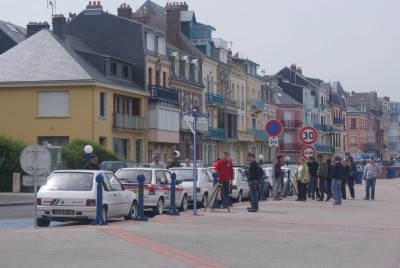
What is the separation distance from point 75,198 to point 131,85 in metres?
41.5

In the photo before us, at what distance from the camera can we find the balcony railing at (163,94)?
64625 mm

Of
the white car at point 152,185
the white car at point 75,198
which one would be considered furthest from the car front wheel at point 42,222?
the white car at point 152,185

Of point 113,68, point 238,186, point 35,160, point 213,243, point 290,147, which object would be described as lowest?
point 213,243

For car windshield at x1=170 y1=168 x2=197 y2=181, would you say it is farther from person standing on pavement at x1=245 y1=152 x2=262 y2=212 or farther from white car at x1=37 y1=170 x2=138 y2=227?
white car at x1=37 y1=170 x2=138 y2=227

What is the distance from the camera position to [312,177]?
36812 millimetres

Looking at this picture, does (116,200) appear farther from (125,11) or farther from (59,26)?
(125,11)

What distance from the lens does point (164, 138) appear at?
65.6 metres

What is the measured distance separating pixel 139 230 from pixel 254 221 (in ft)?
16.8

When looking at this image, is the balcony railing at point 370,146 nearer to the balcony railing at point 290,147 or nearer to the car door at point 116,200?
the balcony railing at point 290,147

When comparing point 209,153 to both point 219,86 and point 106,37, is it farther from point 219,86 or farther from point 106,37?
point 106,37

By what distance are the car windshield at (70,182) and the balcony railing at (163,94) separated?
42.1 m

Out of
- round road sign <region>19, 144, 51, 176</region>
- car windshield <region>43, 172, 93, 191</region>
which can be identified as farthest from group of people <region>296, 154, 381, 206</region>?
round road sign <region>19, 144, 51, 176</region>

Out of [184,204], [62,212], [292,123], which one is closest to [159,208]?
[184,204]

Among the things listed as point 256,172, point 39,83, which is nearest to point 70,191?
point 256,172
